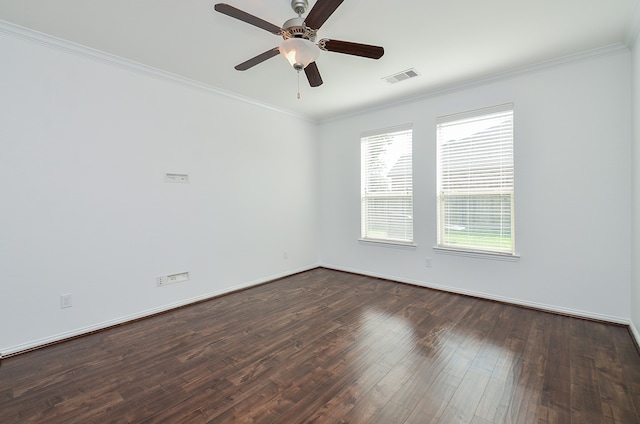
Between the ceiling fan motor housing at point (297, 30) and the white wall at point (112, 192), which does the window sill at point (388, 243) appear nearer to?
the white wall at point (112, 192)

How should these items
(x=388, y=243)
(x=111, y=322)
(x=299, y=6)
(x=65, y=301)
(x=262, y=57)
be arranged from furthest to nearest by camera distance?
(x=388, y=243) < (x=111, y=322) < (x=65, y=301) < (x=262, y=57) < (x=299, y=6)

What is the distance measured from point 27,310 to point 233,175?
2527 millimetres

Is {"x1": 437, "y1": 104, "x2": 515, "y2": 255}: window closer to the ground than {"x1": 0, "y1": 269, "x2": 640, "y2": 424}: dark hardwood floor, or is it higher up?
higher up

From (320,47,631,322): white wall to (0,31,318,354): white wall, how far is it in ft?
9.03

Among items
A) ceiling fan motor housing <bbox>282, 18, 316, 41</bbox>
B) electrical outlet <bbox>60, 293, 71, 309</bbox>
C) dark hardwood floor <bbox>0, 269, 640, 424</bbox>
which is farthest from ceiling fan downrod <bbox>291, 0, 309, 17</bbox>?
electrical outlet <bbox>60, 293, 71, 309</bbox>

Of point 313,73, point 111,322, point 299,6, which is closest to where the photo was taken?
point 299,6

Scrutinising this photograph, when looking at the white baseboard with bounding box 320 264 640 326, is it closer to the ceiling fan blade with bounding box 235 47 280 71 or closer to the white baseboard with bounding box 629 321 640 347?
the white baseboard with bounding box 629 321 640 347

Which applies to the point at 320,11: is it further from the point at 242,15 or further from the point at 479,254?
the point at 479,254

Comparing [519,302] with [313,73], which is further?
[519,302]

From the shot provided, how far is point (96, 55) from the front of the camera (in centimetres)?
289

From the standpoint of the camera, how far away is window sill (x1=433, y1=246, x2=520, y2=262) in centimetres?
350

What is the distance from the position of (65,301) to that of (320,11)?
3373 millimetres

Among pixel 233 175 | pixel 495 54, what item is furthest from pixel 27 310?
pixel 495 54

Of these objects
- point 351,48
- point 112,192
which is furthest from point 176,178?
point 351,48
